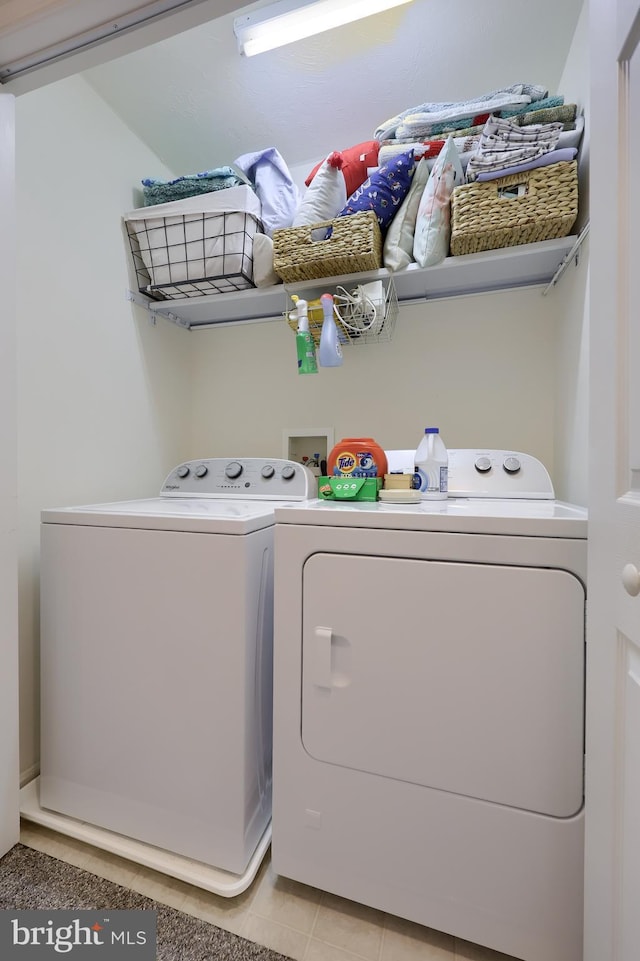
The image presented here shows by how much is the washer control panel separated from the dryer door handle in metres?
0.65

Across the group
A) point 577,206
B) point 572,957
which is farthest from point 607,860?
point 577,206

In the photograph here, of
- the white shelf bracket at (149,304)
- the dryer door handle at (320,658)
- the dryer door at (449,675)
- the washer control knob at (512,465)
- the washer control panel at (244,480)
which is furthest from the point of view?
the white shelf bracket at (149,304)

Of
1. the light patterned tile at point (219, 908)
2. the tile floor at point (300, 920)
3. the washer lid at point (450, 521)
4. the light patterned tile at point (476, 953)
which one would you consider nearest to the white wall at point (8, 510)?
the tile floor at point (300, 920)

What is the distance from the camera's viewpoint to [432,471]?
1375mm

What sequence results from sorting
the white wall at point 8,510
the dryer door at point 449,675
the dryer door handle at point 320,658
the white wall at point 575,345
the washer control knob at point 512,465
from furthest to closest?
the washer control knob at point 512,465
the white wall at point 575,345
the white wall at point 8,510
the dryer door handle at point 320,658
the dryer door at point 449,675

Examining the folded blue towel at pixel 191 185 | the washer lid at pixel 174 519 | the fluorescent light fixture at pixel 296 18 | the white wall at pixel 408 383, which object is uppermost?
the fluorescent light fixture at pixel 296 18

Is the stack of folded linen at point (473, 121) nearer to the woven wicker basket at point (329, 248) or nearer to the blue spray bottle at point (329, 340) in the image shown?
the woven wicker basket at point (329, 248)

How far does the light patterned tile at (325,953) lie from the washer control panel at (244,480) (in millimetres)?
1182

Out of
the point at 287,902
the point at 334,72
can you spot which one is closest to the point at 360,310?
the point at 334,72

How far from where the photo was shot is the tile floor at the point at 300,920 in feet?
3.03

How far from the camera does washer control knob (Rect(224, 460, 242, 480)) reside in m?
1.72

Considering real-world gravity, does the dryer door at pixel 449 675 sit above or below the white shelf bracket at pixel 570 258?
below

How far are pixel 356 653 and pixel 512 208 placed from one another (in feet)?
4.76
